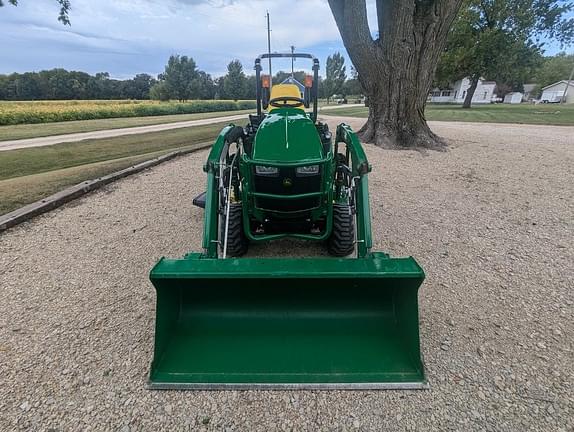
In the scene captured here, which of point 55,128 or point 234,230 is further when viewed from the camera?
point 55,128

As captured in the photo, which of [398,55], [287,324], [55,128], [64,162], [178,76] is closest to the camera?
[287,324]

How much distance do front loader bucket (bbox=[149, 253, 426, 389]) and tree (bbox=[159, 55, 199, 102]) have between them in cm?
5230

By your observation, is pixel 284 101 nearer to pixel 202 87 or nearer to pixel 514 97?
pixel 202 87

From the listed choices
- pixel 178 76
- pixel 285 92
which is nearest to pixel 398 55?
pixel 285 92

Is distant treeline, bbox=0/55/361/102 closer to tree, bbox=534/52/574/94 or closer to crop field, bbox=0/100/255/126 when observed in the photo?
crop field, bbox=0/100/255/126

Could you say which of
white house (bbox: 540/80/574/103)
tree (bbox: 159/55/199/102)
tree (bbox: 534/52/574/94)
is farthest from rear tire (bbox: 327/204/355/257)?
tree (bbox: 534/52/574/94)

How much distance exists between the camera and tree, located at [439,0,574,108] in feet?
87.2

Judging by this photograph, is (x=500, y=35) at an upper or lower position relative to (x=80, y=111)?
upper

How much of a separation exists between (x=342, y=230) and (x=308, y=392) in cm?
143

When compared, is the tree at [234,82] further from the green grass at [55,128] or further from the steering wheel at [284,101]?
the steering wheel at [284,101]

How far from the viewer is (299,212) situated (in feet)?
8.49

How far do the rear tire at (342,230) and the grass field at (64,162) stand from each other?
14.8 feet

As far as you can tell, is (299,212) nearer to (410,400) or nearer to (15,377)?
(410,400)

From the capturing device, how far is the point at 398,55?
7.65 meters
